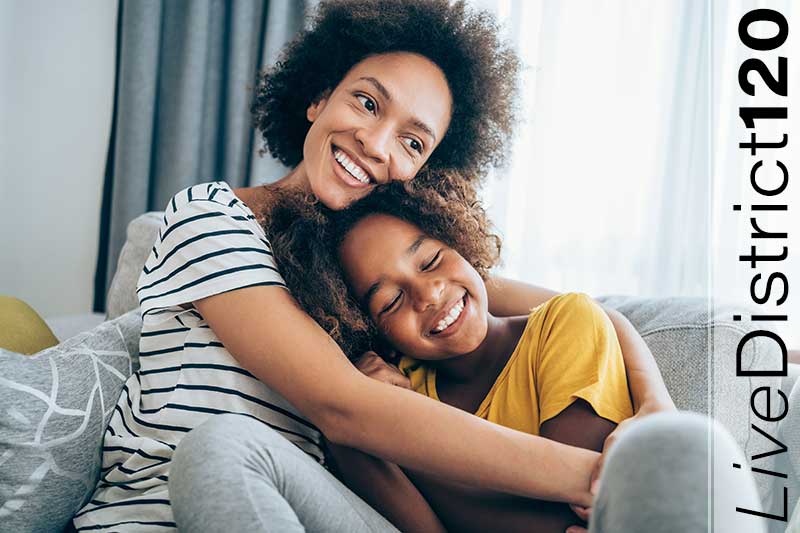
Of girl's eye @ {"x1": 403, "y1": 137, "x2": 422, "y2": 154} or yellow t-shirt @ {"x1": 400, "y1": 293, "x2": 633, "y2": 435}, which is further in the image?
girl's eye @ {"x1": 403, "y1": 137, "x2": 422, "y2": 154}

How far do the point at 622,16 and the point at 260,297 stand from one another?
181cm

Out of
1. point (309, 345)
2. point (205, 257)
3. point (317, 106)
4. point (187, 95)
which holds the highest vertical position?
point (187, 95)

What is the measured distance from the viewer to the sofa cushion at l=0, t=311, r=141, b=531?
3.71 feet

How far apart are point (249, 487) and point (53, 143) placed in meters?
2.51

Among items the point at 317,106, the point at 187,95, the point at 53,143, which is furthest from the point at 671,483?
the point at 53,143

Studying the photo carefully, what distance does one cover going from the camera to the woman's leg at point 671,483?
577 mm

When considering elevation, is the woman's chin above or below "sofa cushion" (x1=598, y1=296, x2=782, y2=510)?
above

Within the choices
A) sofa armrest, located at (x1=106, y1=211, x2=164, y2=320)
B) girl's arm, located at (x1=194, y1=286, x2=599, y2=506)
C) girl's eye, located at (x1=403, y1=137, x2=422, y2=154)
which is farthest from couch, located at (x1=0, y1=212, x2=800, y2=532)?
girl's eye, located at (x1=403, y1=137, x2=422, y2=154)

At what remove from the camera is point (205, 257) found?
115cm

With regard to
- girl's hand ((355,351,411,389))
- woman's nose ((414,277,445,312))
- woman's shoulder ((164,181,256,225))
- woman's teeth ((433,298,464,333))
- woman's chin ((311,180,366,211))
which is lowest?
girl's hand ((355,351,411,389))

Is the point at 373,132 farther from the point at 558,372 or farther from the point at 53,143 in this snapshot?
the point at 53,143

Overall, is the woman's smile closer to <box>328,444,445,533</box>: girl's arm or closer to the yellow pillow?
<box>328,444,445,533</box>: girl's arm

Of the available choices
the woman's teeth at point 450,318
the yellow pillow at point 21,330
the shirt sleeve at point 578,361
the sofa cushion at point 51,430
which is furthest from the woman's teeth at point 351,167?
the yellow pillow at point 21,330

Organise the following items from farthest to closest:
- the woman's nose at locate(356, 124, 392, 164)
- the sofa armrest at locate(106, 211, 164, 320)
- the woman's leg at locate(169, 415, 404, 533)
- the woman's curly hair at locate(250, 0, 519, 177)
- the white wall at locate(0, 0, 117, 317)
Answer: the white wall at locate(0, 0, 117, 317), the sofa armrest at locate(106, 211, 164, 320), the woman's curly hair at locate(250, 0, 519, 177), the woman's nose at locate(356, 124, 392, 164), the woman's leg at locate(169, 415, 404, 533)
